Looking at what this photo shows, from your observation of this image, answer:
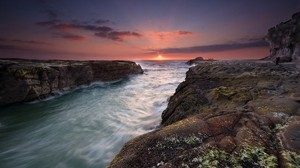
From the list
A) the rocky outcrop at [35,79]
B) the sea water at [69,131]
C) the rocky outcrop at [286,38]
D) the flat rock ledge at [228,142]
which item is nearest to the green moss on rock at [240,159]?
the flat rock ledge at [228,142]

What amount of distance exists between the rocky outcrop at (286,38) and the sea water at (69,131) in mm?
39566

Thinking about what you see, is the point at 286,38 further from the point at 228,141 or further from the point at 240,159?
the point at 240,159

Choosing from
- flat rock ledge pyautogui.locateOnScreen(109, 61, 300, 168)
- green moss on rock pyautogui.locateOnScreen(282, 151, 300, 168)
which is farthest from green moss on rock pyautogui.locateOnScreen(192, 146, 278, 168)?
green moss on rock pyautogui.locateOnScreen(282, 151, 300, 168)

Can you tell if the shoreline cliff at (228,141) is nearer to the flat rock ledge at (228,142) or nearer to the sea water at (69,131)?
the flat rock ledge at (228,142)


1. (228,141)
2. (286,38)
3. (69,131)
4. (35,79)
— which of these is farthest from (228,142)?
(286,38)

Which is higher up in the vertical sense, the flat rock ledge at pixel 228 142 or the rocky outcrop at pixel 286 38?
the rocky outcrop at pixel 286 38

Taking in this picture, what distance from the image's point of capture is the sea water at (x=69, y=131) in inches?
295

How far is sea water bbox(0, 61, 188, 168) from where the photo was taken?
24.6 feet

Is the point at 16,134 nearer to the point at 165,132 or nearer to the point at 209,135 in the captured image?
the point at 165,132

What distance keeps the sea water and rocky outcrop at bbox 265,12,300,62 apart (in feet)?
130

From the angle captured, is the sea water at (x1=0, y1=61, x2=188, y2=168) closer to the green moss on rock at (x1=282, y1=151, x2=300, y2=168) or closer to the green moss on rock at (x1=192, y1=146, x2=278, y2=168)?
the green moss on rock at (x1=192, y1=146, x2=278, y2=168)

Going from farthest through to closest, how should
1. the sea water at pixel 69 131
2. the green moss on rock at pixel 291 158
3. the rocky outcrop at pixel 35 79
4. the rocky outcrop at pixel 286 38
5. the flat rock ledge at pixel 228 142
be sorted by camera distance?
the rocky outcrop at pixel 286 38 < the rocky outcrop at pixel 35 79 < the sea water at pixel 69 131 < the flat rock ledge at pixel 228 142 < the green moss on rock at pixel 291 158

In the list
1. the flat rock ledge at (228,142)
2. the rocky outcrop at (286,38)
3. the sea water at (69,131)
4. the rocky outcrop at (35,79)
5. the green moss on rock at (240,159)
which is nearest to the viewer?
the green moss on rock at (240,159)

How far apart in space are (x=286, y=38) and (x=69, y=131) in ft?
193
